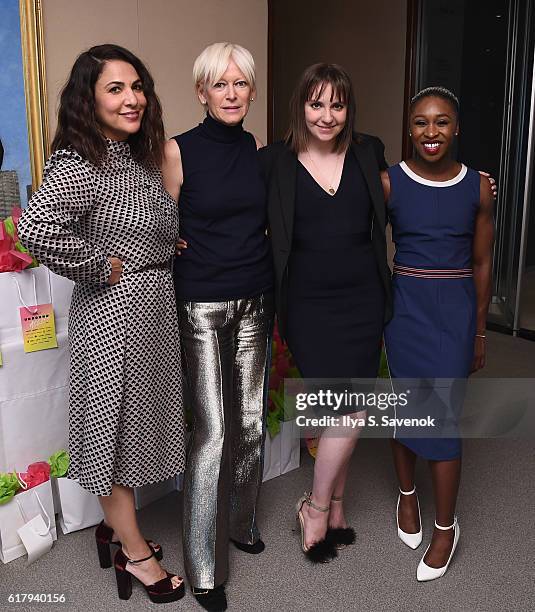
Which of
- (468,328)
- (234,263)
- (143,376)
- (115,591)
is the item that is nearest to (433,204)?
(468,328)

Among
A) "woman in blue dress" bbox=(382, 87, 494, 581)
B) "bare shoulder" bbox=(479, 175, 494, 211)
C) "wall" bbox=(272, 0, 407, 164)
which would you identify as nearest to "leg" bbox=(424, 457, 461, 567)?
"woman in blue dress" bbox=(382, 87, 494, 581)

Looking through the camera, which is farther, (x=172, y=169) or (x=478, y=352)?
(x=478, y=352)

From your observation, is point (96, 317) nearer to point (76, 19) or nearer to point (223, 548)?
point (223, 548)

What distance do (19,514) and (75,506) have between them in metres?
0.20

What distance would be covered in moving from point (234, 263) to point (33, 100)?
2.09 m

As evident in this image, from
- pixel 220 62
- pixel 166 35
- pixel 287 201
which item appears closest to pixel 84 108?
pixel 220 62

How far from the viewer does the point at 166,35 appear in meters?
3.99

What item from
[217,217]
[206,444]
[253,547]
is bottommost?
[253,547]

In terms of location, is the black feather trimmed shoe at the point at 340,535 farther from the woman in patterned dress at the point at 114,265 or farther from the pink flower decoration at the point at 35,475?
the pink flower decoration at the point at 35,475

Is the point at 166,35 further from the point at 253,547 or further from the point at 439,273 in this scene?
the point at 253,547

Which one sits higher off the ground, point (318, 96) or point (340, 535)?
point (318, 96)

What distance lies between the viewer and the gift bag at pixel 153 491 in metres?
2.55

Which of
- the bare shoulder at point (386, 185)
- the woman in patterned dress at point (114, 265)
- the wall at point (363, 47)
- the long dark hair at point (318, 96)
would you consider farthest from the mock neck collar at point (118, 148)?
the wall at point (363, 47)

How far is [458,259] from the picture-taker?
206 cm
